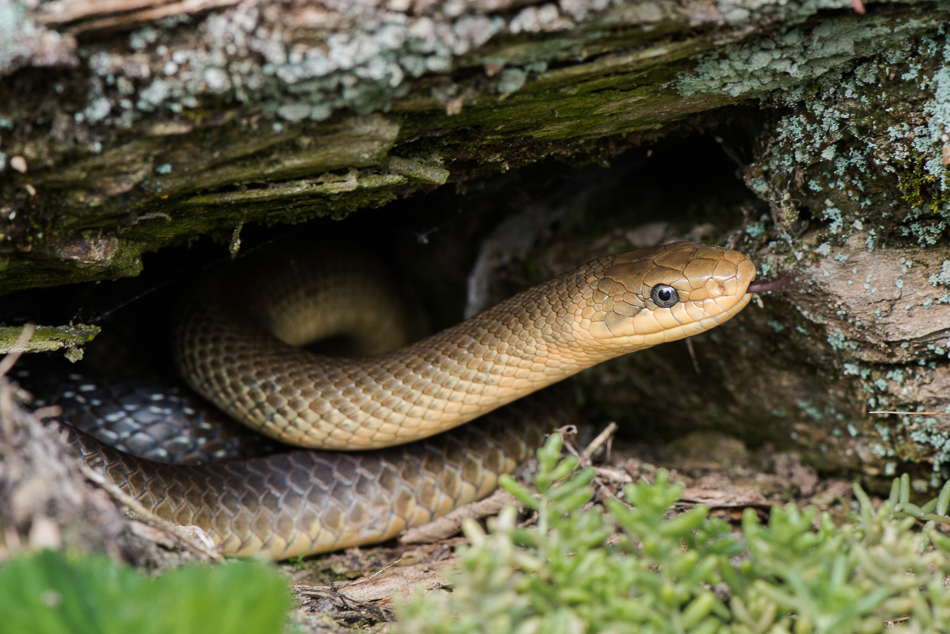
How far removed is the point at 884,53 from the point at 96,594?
2796 mm

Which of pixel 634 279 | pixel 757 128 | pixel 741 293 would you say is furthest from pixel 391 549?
pixel 757 128

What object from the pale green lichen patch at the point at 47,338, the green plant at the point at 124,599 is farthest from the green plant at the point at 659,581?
the pale green lichen patch at the point at 47,338

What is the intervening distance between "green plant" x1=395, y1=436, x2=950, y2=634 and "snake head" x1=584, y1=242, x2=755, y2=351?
3.93ft

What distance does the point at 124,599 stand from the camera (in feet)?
4.52

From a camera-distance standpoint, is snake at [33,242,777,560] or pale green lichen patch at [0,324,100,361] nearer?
pale green lichen patch at [0,324,100,361]

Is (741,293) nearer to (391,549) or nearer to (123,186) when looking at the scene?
(391,549)

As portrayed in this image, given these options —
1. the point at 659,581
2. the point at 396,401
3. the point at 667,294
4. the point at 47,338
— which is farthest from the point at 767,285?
the point at 47,338

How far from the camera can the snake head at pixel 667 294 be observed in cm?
A: 283

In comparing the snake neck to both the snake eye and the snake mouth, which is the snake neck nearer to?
the snake eye

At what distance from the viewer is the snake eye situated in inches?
115

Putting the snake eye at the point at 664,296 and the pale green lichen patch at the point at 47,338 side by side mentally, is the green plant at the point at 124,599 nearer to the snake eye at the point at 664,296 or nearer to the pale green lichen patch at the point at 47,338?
the pale green lichen patch at the point at 47,338

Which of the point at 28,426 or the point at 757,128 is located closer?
the point at 28,426

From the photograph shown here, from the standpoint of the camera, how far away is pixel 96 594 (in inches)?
54.2

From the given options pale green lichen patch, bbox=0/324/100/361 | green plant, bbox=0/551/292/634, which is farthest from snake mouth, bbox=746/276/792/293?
pale green lichen patch, bbox=0/324/100/361
